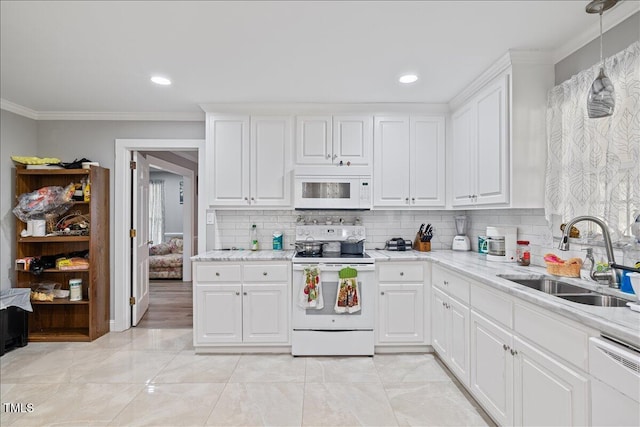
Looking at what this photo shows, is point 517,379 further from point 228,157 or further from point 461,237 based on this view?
point 228,157

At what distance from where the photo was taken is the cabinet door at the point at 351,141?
3.50 metres

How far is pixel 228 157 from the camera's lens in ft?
11.5

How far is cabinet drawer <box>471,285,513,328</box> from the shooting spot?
6.11 feet

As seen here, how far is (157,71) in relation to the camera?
8.86 feet

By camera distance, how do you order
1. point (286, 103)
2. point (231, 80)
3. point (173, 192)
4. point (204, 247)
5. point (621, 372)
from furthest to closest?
point (173, 192) < point (204, 247) < point (286, 103) < point (231, 80) < point (621, 372)

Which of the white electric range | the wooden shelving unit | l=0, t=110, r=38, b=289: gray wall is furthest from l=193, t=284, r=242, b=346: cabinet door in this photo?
l=0, t=110, r=38, b=289: gray wall

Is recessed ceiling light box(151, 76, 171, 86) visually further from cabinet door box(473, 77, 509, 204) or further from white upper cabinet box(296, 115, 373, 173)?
cabinet door box(473, 77, 509, 204)

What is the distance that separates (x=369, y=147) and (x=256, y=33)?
67.3 inches

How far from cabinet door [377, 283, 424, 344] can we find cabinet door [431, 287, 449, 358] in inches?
4.2

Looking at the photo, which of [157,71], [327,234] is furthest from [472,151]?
[157,71]

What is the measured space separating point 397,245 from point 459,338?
1.27m

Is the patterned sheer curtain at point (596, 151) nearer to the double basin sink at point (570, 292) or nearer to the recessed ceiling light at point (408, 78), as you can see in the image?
the double basin sink at point (570, 292)

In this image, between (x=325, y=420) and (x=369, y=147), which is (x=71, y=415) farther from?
(x=369, y=147)

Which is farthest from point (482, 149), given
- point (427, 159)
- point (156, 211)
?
point (156, 211)
